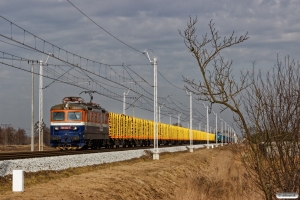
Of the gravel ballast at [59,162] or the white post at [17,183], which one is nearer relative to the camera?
the white post at [17,183]

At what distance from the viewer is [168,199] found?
21.4 m

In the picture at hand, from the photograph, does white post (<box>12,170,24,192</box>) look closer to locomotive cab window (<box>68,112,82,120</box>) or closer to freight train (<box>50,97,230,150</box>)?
freight train (<box>50,97,230,150</box>)

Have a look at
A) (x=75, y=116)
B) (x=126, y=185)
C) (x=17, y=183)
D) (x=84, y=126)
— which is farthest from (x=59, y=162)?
(x=75, y=116)

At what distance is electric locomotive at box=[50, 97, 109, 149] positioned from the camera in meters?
38.4

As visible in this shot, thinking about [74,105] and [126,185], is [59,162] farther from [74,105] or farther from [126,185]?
[74,105]

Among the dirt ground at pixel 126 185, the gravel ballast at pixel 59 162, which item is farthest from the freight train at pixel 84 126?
the dirt ground at pixel 126 185

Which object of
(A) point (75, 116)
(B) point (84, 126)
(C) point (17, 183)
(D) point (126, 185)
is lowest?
(D) point (126, 185)

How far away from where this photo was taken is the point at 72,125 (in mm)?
38688

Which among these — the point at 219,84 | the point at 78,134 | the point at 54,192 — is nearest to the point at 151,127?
the point at 78,134

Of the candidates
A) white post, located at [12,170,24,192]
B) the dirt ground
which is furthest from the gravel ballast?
white post, located at [12,170,24,192]

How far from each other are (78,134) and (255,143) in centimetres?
2635

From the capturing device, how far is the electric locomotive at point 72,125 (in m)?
38.4

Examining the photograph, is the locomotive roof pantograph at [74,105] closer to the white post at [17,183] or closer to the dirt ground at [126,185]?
the dirt ground at [126,185]

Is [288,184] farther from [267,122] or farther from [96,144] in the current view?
[96,144]
